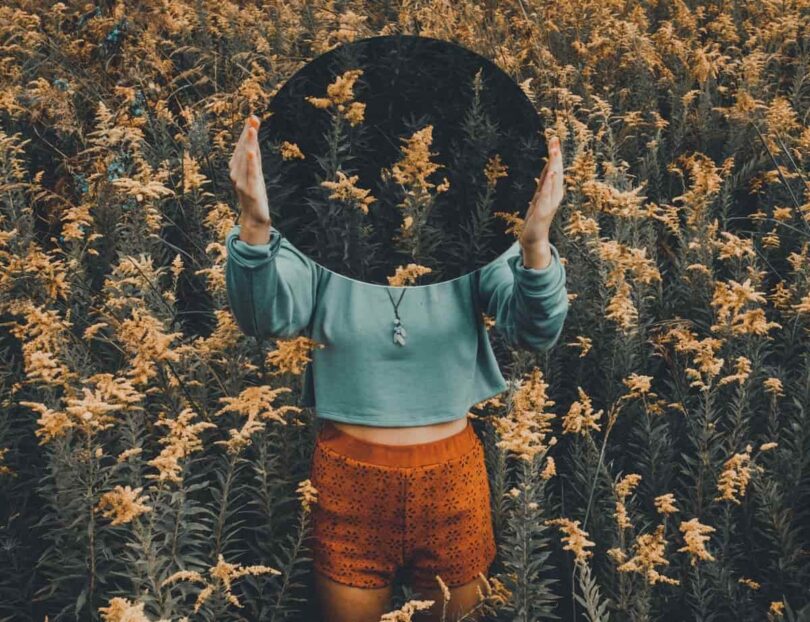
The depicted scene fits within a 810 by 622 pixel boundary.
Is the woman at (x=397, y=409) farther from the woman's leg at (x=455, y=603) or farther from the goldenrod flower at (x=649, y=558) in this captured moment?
the goldenrod flower at (x=649, y=558)

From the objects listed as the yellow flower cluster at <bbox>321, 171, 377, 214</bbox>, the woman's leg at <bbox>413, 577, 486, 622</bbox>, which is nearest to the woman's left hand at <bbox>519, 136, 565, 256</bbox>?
the yellow flower cluster at <bbox>321, 171, 377, 214</bbox>

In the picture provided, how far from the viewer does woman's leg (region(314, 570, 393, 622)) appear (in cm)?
237

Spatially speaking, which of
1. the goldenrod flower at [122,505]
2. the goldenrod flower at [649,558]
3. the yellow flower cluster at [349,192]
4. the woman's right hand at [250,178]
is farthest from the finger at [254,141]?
the goldenrod flower at [649,558]

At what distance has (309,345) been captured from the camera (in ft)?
8.10

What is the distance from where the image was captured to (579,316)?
349cm

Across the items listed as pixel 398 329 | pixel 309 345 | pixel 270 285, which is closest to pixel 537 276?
pixel 398 329

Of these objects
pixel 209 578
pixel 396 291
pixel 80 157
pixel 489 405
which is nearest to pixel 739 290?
pixel 489 405

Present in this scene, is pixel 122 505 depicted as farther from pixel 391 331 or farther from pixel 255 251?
pixel 391 331

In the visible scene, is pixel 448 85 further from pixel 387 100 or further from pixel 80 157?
pixel 80 157

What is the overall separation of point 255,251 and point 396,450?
2.33 ft

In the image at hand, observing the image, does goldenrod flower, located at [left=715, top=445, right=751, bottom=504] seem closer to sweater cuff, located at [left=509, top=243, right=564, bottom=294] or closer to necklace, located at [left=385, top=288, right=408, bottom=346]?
sweater cuff, located at [left=509, top=243, right=564, bottom=294]

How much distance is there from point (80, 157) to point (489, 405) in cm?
297

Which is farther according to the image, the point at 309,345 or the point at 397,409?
the point at 309,345

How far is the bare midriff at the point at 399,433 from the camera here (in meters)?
2.30
